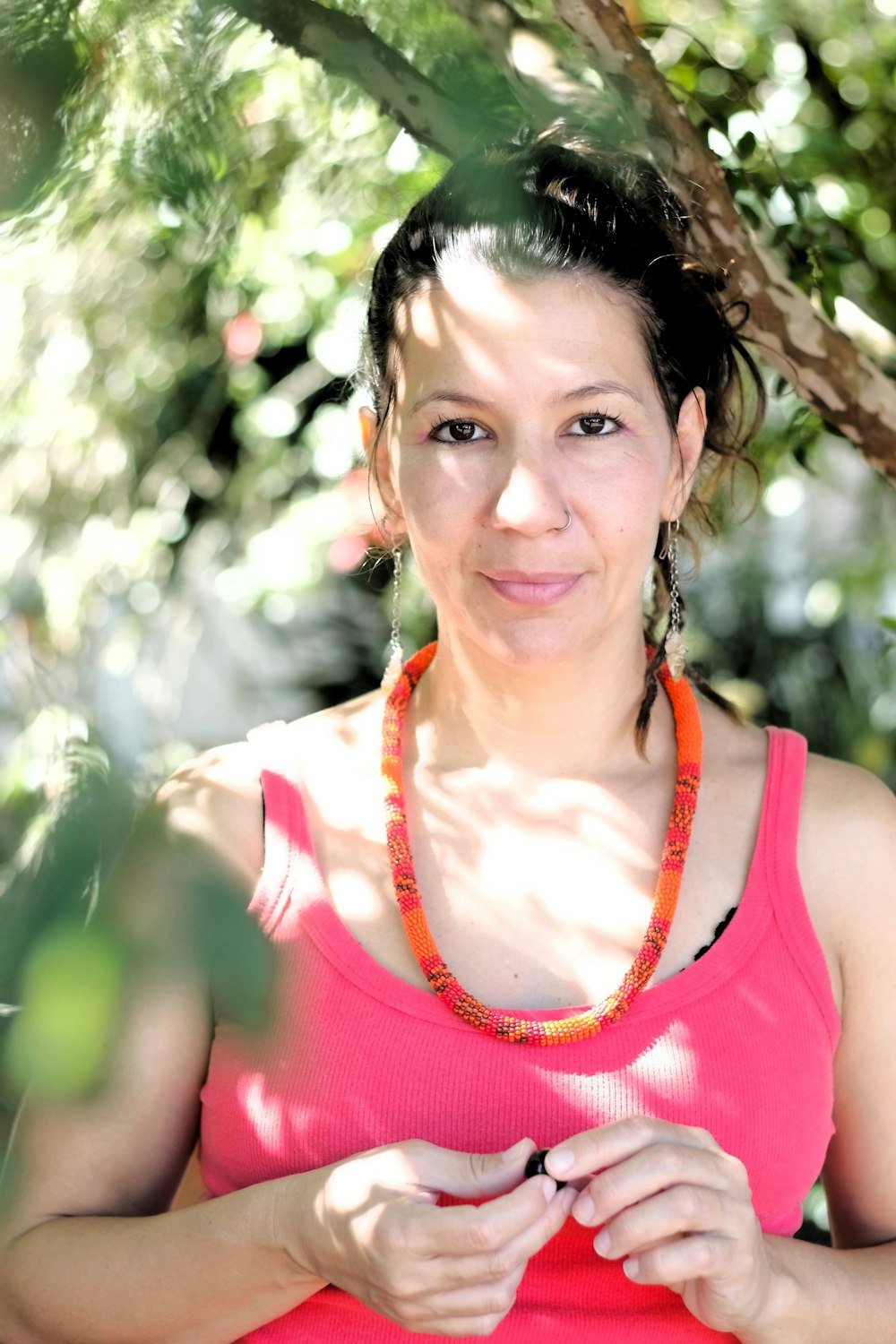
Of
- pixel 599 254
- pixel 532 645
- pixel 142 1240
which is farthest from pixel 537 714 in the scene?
pixel 142 1240

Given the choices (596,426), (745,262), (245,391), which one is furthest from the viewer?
(245,391)

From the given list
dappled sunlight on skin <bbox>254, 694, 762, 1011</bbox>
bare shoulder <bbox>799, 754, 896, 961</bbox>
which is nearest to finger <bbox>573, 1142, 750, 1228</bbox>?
dappled sunlight on skin <bbox>254, 694, 762, 1011</bbox>

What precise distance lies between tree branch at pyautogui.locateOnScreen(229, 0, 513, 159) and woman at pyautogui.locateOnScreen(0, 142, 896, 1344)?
12 cm

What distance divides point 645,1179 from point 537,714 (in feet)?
2.42

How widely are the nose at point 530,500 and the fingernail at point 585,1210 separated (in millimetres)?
775

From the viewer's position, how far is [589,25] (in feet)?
6.02

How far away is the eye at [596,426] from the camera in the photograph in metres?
1.81

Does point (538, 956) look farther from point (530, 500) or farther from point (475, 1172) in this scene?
point (530, 500)

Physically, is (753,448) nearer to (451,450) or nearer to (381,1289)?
(451,450)

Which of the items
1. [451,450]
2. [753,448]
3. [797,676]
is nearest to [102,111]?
[451,450]

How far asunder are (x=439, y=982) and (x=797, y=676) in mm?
2061

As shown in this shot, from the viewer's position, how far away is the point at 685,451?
2.00m

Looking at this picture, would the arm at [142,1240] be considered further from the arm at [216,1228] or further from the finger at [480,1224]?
the finger at [480,1224]

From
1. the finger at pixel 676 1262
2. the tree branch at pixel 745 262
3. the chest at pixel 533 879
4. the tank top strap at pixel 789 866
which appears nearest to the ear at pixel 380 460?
the chest at pixel 533 879
